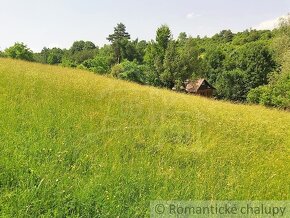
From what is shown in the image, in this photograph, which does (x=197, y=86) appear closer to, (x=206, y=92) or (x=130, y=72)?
(x=206, y=92)

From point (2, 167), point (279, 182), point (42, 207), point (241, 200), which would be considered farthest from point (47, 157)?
point (279, 182)

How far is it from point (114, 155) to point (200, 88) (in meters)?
50.5

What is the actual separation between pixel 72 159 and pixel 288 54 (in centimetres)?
3100

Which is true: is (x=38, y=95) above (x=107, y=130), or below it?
above

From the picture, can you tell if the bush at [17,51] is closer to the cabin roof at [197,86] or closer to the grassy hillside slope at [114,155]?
the cabin roof at [197,86]

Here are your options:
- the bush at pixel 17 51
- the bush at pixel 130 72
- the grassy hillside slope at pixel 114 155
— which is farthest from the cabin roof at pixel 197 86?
the grassy hillside slope at pixel 114 155

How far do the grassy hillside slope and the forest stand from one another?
1635 cm

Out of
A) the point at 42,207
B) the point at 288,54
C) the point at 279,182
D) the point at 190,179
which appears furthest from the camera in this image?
the point at 288,54

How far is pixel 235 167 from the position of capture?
5.38 metres

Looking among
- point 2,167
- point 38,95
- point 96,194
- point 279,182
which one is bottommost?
point 279,182

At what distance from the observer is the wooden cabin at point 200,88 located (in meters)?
50.1

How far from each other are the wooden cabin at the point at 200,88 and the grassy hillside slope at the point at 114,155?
3997 centimetres

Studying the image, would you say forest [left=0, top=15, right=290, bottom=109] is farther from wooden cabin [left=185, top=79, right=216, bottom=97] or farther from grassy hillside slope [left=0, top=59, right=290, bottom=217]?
grassy hillside slope [left=0, top=59, right=290, bottom=217]

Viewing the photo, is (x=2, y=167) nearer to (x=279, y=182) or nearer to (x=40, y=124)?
(x=40, y=124)
